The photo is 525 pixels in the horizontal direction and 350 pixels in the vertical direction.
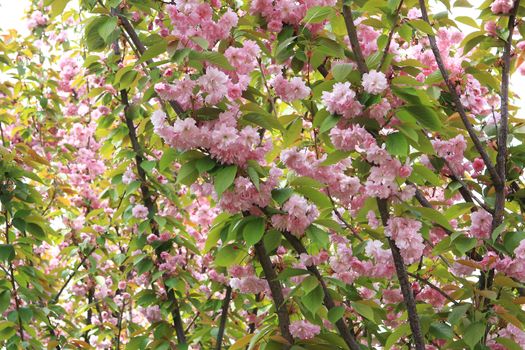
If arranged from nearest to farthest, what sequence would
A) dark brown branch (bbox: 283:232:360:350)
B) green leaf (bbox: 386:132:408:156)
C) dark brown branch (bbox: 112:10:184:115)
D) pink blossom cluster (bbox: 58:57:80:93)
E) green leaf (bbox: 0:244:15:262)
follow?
1. green leaf (bbox: 386:132:408:156)
2. dark brown branch (bbox: 283:232:360:350)
3. dark brown branch (bbox: 112:10:184:115)
4. green leaf (bbox: 0:244:15:262)
5. pink blossom cluster (bbox: 58:57:80:93)

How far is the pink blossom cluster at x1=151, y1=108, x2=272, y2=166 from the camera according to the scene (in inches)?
71.6

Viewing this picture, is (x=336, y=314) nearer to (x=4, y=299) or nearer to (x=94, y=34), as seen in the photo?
(x=94, y=34)

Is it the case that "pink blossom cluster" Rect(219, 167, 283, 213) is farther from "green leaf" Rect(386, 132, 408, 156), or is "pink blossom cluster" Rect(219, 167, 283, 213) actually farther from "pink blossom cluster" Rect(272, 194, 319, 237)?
"green leaf" Rect(386, 132, 408, 156)

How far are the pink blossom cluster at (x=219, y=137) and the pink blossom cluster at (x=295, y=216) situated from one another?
7.7 inches

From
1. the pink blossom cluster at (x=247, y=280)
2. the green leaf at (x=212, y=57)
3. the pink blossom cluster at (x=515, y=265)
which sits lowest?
the pink blossom cluster at (x=515, y=265)

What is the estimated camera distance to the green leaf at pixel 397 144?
69.5 inches

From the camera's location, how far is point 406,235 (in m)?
1.86

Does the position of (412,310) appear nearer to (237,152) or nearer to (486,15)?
(237,152)

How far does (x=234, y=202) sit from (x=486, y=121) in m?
1.38

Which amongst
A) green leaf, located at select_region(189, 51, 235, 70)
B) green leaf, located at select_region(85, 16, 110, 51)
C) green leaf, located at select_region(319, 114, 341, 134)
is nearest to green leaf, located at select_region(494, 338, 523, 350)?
green leaf, located at select_region(319, 114, 341, 134)

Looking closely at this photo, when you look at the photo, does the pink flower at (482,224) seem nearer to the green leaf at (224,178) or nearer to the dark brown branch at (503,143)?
the dark brown branch at (503,143)

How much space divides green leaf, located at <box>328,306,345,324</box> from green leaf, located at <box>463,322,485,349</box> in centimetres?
39

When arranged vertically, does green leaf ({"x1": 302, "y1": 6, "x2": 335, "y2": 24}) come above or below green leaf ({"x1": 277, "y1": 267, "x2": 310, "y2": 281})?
above

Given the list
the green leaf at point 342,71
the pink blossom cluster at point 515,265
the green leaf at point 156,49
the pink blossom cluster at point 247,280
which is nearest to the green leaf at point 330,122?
the green leaf at point 342,71
